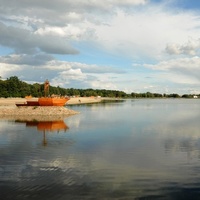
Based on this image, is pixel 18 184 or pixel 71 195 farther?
pixel 18 184

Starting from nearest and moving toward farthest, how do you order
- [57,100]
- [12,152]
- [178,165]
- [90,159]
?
[178,165], [90,159], [12,152], [57,100]

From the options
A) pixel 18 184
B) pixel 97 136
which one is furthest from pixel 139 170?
pixel 97 136

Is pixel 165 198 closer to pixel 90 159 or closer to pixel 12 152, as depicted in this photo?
pixel 90 159

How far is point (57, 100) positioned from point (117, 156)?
5025 cm

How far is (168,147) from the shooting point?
92.0ft

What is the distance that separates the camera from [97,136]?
35.4 meters

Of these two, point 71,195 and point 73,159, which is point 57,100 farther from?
point 71,195

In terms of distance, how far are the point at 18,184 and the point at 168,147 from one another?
622 inches

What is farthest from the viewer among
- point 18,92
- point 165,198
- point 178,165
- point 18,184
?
Answer: point 18,92

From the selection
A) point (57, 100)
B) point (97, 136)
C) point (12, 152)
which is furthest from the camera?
point (57, 100)

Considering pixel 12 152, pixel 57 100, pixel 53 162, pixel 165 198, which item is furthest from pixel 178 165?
pixel 57 100

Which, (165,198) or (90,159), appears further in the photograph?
(90,159)

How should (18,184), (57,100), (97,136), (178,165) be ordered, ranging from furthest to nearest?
1. (57,100)
2. (97,136)
3. (178,165)
4. (18,184)

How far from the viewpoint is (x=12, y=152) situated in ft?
83.8
